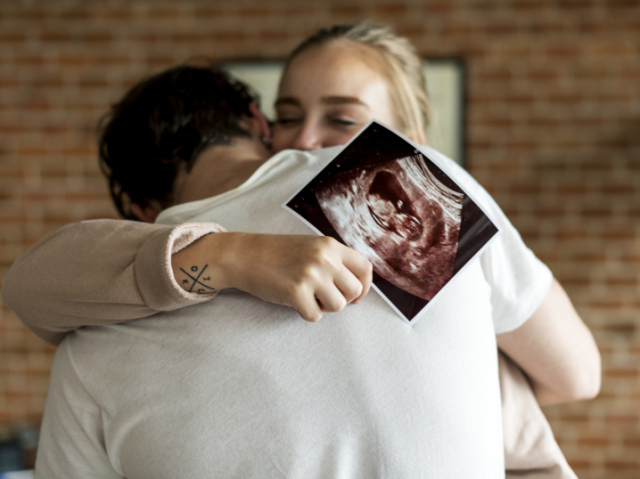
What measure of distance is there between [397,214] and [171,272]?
0.28 meters

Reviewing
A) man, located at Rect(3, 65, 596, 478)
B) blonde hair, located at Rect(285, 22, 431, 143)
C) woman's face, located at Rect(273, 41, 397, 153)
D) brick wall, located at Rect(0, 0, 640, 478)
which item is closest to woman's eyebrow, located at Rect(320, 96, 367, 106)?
woman's face, located at Rect(273, 41, 397, 153)

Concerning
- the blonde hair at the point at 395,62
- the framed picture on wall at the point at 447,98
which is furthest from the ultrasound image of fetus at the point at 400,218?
the framed picture on wall at the point at 447,98

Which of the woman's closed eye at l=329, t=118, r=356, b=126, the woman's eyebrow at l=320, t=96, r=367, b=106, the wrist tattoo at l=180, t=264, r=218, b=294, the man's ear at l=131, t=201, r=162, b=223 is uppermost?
the woman's eyebrow at l=320, t=96, r=367, b=106

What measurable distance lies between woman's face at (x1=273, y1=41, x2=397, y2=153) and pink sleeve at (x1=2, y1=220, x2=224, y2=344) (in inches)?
18.5

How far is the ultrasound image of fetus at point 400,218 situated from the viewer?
638mm

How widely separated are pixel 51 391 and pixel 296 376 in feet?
1.26

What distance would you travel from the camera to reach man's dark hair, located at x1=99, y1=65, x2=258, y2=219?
0.88 m

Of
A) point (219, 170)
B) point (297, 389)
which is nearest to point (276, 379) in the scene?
point (297, 389)

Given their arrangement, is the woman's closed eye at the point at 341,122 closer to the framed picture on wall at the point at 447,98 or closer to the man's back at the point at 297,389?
the man's back at the point at 297,389

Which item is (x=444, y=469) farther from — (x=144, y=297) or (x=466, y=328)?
(x=144, y=297)

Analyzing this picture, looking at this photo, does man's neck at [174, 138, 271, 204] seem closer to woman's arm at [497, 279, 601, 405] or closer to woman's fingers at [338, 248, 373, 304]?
woman's fingers at [338, 248, 373, 304]

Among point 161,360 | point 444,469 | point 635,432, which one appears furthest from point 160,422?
point 635,432

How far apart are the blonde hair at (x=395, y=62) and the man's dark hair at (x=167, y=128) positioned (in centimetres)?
25

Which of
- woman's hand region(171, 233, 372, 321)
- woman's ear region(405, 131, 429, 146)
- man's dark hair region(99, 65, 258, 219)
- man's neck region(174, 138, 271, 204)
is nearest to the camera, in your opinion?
woman's hand region(171, 233, 372, 321)
